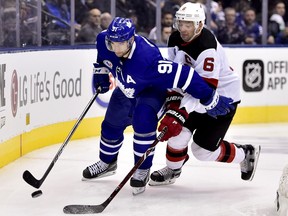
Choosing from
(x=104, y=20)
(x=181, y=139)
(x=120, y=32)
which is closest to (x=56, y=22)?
(x=104, y=20)

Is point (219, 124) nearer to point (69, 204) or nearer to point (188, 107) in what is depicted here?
point (188, 107)

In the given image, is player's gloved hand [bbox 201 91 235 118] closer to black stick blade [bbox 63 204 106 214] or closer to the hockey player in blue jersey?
the hockey player in blue jersey

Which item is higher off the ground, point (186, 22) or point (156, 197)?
point (186, 22)

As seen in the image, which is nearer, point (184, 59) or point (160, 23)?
point (184, 59)

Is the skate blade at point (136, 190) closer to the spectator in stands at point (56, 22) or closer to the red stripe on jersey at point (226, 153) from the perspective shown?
the red stripe on jersey at point (226, 153)

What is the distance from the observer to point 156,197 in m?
4.20

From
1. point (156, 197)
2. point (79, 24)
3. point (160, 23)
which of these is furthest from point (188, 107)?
point (160, 23)

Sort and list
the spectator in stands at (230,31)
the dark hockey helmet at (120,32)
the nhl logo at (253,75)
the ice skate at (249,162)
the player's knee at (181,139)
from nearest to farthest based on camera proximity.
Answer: the dark hockey helmet at (120,32) → the player's knee at (181,139) → the ice skate at (249,162) → the nhl logo at (253,75) → the spectator in stands at (230,31)

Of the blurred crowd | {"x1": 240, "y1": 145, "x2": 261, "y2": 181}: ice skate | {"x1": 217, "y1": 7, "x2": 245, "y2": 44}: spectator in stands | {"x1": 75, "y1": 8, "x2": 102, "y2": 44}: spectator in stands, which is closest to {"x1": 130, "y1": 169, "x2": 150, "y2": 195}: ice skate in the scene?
{"x1": 240, "y1": 145, "x2": 261, "y2": 181}: ice skate

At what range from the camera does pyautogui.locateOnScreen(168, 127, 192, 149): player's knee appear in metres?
4.31

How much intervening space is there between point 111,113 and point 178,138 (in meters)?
0.38

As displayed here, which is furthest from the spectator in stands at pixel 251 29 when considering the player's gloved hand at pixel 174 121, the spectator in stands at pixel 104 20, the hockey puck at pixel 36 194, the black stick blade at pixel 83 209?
the black stick blade at pixel 83 209

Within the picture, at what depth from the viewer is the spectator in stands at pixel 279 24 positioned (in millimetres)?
8156

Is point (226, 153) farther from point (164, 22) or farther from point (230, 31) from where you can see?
point (230, 31)
